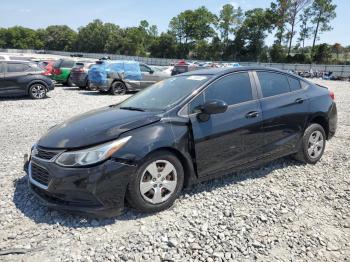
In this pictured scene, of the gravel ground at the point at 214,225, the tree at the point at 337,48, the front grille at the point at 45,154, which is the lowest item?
the gravel ground at the point at 214,225

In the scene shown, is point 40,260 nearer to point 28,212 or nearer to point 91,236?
point 91,236

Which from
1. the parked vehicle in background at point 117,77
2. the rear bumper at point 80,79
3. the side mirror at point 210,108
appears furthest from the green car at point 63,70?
the side mirror at point 210,108

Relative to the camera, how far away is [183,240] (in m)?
3.49

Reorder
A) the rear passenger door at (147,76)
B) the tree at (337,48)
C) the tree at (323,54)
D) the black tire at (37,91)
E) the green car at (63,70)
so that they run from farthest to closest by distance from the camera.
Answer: the tree at (337,48) < the tree at (323,54) < the green car at (63,70) < the rear passenger door at (147,76) < the black tire at (37,91)

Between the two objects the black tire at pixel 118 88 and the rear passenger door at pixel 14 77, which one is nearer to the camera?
the rear passenger door at pixel 14 77

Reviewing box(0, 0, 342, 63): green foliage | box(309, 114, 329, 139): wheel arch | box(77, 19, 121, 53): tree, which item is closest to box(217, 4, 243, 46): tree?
box(0, 0, 342, 63): green foliage

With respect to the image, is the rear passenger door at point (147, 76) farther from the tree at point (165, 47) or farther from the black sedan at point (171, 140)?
the tree at point (165, 47)

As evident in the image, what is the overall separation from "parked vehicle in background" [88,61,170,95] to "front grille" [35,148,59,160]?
1201 cm

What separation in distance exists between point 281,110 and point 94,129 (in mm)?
2724

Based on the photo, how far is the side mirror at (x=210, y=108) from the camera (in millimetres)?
4148

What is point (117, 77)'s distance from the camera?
52.1ft

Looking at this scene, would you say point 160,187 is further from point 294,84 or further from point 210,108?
point 294,84

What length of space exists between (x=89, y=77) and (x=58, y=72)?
4118 mm

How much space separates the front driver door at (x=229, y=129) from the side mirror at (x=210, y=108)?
0.21 ft
